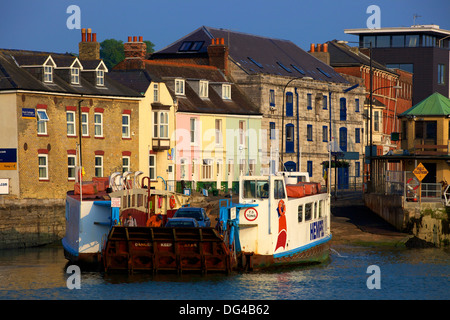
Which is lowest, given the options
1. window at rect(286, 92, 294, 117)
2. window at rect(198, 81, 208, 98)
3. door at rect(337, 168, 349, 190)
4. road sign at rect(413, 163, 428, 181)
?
door at rect(337, 168, 349, 190)

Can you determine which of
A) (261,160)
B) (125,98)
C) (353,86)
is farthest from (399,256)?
(353,86)

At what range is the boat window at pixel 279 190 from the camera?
47.2 m

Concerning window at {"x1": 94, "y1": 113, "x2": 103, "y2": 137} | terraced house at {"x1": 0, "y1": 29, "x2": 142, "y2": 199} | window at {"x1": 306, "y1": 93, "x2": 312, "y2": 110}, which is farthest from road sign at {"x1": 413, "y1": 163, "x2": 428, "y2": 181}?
window at {"x1": 306, "y1": 93, "x2": 312, "y2": 110}

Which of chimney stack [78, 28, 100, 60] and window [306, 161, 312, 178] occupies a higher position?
chimney stack [78, 28, 100, 60]

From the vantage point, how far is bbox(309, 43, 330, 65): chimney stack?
105m

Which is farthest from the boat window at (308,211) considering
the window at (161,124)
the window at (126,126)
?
the window at (161,124)

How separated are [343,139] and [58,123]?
39.5 meters

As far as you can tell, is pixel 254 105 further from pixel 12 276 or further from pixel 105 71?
pixel 12 276

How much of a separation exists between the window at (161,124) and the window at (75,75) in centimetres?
803

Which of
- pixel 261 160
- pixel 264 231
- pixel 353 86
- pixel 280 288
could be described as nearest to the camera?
pixel 280 288

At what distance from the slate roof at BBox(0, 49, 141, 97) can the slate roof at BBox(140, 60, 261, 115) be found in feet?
19.0

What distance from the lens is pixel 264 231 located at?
4625 cm

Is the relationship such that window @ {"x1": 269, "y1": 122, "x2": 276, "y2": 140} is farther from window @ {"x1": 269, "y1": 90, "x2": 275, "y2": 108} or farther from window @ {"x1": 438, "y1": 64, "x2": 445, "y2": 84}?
window @ {"x1": 438, "y1": 64, "x2": 445, "y2": 84}

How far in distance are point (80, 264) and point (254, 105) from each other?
41523mm
